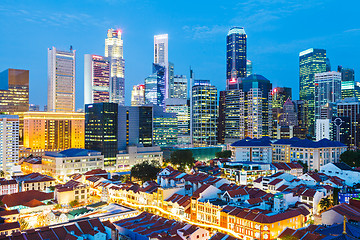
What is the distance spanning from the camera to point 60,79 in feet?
435

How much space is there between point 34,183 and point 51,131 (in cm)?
6617

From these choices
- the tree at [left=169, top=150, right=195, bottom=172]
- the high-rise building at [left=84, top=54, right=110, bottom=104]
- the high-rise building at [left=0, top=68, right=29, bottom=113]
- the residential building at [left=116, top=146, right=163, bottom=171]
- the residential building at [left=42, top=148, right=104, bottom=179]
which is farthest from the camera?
the high-rise building at [left=84, top=54, right=110, bottom=104]

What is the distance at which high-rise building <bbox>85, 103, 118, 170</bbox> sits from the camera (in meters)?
82.6

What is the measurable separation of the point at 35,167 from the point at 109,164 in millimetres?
16649

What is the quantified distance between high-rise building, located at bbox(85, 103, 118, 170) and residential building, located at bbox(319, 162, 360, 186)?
48.5m

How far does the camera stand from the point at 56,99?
436ft

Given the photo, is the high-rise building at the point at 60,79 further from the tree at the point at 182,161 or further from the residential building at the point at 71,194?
the residential building at the point at 71,194

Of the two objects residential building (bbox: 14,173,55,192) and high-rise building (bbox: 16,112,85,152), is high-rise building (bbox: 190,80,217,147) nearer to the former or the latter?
high-rise building (bbox: 16,112,85,152)

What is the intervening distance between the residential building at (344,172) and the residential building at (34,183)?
50303 mm

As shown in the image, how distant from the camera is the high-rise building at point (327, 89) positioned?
179750 millimetres

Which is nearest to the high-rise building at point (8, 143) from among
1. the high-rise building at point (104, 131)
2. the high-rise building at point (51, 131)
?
the high-rise building at point (104, 131)

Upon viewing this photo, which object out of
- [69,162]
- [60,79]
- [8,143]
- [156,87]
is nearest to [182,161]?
[69,162]

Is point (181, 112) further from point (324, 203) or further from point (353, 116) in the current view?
point (324, 203)

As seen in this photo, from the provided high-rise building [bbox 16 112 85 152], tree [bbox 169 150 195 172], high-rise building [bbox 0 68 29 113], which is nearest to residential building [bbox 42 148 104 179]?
tree [bbox 169 150 195 172]
